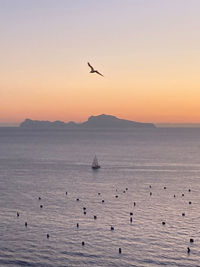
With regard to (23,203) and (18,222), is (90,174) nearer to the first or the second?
(23,203)

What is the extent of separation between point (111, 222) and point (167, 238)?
48.4 feet

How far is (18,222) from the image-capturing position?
86.2 metres

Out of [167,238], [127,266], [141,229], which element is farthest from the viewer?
[141,229]

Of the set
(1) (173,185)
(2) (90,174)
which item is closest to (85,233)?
(1) (173,185)

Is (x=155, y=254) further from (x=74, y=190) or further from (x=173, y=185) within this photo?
(x=173, y=185)

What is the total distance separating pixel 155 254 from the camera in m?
68.7

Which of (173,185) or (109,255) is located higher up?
(173,185)

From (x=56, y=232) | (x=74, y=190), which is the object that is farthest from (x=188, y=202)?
(x=56, y=232)

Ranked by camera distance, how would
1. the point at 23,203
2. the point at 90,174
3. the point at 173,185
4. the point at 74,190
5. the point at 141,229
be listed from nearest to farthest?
1. the point at 141,229
2. the point at 23,203
3. the point at 74,190
4. the point at 173,185
5. the point at 90,174

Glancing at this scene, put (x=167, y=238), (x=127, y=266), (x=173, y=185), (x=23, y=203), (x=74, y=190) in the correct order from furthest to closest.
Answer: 1. (x=173, y=185)
2. (x=74, y=190)
3. (x=23, y=203)
4. (x=167, y=238)
5. (x=127, y=266)

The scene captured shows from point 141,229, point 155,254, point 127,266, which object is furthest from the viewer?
point 141,229

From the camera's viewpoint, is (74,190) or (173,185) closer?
(74,190)

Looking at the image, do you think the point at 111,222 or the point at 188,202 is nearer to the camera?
the point at 111,222

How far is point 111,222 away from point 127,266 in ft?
73.0
